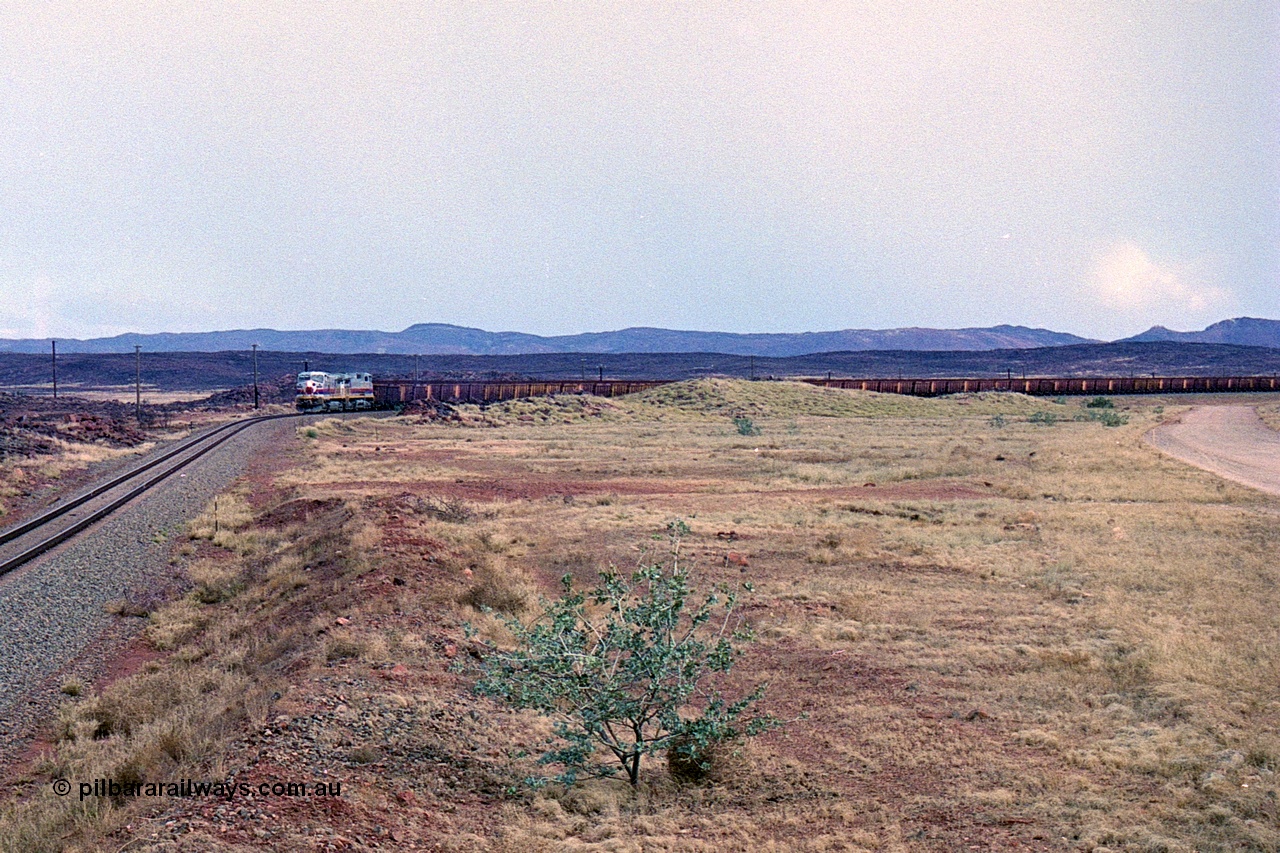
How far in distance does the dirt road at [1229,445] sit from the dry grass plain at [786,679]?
6411mm

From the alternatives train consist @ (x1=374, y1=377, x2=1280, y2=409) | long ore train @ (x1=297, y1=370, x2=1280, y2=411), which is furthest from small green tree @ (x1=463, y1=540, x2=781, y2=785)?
train consist @ (x1=374, y1=377, x2=1280, y2=409)

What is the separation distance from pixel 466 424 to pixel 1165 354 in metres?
159

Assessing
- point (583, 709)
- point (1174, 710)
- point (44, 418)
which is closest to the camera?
point (583, 709)

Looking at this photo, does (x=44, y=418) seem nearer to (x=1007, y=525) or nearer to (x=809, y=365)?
(x=1007, y=525)

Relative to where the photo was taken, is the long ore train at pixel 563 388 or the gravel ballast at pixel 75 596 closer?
the gravel ballast at pixel 75 596

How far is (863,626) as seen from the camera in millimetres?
11375

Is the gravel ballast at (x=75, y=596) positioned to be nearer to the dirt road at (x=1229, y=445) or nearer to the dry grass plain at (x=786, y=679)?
the dry grass plain at (x=786, y=679)

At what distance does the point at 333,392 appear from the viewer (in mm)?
58125

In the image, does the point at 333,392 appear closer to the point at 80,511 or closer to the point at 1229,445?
the point at 80,511

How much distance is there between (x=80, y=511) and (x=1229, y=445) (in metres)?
41.9

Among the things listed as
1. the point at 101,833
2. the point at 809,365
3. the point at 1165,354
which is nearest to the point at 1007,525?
the point at 101,833

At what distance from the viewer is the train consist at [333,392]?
5675 cm

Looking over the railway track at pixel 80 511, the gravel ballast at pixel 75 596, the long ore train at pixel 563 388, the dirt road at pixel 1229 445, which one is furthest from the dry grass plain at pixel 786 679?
the long ore train at pixel 563 388

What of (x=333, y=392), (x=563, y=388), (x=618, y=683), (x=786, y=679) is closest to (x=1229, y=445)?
(x=786, y=679)
